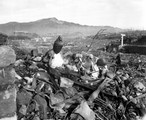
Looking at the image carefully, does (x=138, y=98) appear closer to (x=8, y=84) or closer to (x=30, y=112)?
(x=30, y=112)

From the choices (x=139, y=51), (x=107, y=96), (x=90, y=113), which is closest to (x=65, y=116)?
(x=90, y=113)

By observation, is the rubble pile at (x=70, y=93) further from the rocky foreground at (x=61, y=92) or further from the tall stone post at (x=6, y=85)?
the tall stone post at (x=6, y=85)

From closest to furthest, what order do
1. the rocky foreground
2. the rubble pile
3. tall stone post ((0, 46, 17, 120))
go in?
1. tall stone post ((0, 46, 17, 120))
2. the rocky foreground
3. the rubble pile

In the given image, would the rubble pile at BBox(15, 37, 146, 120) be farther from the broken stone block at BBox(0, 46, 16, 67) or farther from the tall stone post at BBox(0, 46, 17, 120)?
the broken stone block at BBox(0, 46, 16, 67)

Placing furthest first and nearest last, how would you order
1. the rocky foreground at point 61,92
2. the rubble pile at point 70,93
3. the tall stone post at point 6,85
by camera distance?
the rubble pile at point 70,93, the rocky foreground at point 61,92, the tall stone post at point 6,85

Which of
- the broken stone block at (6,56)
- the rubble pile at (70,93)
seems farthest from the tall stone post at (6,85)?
the rubble pile at (70,93)

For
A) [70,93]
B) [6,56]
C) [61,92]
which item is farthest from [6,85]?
[70,93]

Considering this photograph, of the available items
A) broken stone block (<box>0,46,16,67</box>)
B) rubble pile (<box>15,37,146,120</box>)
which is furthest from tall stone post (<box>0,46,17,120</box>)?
rubble pile (<box>15,37,146,120</box>)

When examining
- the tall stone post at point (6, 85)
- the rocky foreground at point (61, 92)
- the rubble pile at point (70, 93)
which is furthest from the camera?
the rubble pile at point (70, 93)
